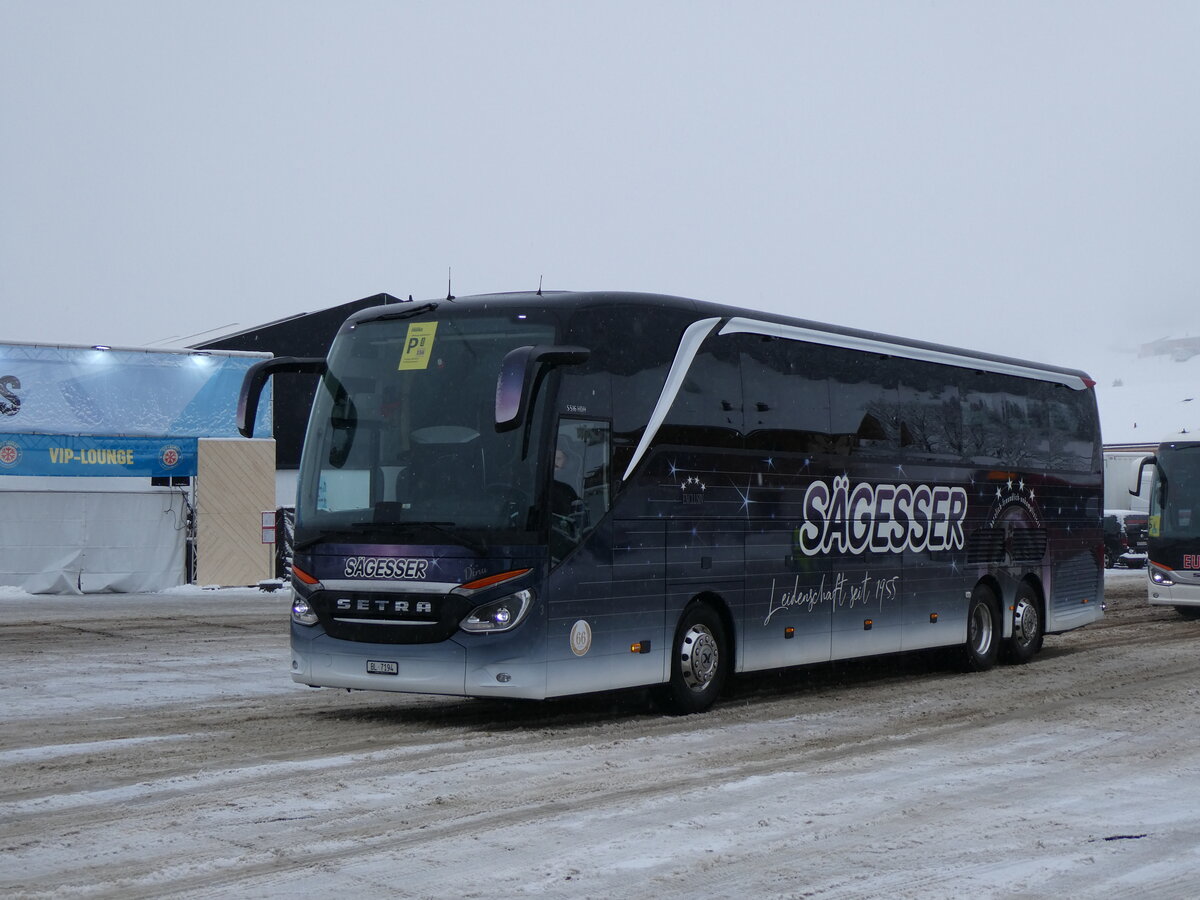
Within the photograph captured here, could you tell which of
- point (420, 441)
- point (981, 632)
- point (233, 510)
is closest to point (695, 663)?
point (420, 441)

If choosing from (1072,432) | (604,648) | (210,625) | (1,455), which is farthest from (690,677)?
(1,455)

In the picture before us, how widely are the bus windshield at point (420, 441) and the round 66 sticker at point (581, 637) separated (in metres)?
0.87

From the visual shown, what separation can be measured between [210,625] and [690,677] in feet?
40.2

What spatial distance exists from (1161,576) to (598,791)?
19.2 metres

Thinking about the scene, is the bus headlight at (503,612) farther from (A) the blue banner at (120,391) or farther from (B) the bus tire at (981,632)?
(A) the blue banner at (120,391)

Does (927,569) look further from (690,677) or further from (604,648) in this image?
(604,648)

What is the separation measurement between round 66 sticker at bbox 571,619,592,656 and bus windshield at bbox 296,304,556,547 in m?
0.87

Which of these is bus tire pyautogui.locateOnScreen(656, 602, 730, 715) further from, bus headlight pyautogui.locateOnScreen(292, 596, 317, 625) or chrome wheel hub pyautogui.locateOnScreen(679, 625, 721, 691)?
bus headlight pyautogui.locateOnScreen(292, 596, 317, 625)

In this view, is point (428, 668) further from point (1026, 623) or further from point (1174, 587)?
point (1174, 587)

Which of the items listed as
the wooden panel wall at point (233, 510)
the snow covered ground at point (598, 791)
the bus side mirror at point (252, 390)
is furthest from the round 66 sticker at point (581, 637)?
the wooden panel wall at point (233, 510)

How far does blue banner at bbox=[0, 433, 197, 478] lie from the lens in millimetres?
32688

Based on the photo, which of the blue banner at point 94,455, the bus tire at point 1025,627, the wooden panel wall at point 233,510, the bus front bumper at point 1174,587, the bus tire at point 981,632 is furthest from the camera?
the blue banner at point 94,455

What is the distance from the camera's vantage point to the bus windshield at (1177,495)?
25.5m

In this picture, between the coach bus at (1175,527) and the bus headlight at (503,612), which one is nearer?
the bus headlight at (503,612)
